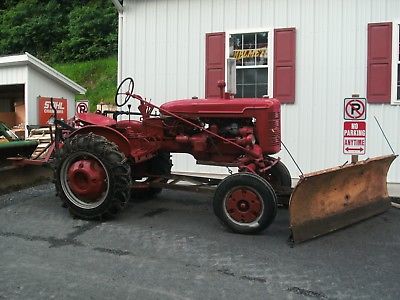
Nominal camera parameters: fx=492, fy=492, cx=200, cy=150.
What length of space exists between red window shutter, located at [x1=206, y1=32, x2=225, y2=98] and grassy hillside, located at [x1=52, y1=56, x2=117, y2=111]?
12.5 m

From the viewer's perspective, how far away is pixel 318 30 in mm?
8773

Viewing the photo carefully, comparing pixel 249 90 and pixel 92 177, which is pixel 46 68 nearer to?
pixel 249 90

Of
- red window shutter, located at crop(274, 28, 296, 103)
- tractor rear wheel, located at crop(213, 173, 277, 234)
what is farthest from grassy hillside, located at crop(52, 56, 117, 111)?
tractor rear wheel, located at crop(213, 173, 277, 234)

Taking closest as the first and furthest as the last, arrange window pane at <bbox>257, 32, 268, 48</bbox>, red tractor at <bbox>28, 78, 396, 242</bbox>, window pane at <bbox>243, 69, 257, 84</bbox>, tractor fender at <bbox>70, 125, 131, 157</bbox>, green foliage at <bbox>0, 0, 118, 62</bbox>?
1. red tractor at <bbox>28, 78, 396, 242</bbox>
2. tractor fender at <bbox>70, 125, 131, 157</bbox>
3. window pane at <bbox>257, 32, 268, 48</bbox>
4. window pane at <bbox>243, 69, 257, 84</bbox>
5. green foliage at <bbox>0, 0, 118, 62</bbox>

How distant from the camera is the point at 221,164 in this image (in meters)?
6.29

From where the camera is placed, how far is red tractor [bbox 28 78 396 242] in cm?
549

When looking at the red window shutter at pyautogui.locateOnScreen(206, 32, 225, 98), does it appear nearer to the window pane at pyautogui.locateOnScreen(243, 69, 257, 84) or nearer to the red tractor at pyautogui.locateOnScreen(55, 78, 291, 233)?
the window pane at pyautogui.locateOnScreen(243, 69, 257, 84)

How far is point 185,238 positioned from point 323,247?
4.90 feet

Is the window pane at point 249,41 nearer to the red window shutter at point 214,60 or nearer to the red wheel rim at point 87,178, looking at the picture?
the red window shutter at point 214,60

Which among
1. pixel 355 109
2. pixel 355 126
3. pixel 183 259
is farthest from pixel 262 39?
pixel 183 259

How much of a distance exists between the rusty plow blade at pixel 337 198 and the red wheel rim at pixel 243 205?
46 cm

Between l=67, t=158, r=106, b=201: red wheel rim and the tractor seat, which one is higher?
the tractor seat

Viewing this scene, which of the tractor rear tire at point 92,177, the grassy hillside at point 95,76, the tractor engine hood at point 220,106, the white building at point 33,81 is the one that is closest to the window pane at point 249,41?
the tractor engine hood at point 220,106

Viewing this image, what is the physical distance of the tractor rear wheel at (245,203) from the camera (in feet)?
17.6
